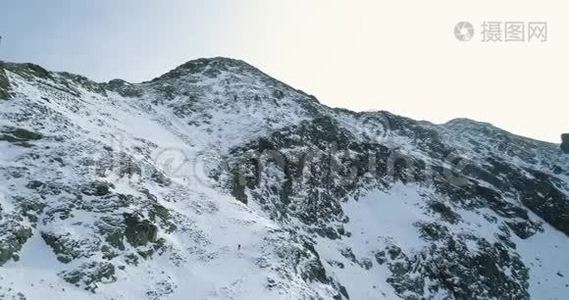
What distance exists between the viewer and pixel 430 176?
6366 cm

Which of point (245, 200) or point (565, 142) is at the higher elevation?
point (565, 142)

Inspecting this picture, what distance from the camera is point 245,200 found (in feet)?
153

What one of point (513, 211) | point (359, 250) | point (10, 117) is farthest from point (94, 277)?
point (513, 211)

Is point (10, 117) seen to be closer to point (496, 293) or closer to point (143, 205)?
point (143, 205)

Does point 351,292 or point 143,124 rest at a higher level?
point 143,124

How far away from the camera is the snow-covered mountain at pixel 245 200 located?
3228 centimetres

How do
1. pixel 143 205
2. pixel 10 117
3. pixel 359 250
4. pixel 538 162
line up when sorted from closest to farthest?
pixel 143 205, pixel 10 117, pixel 359 250, pixel 538 162

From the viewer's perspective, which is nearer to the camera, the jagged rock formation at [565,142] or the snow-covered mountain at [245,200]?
the snow-covered mountain at [245,200]

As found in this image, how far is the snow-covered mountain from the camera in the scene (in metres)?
32.3

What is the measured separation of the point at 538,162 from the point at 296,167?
170 ft

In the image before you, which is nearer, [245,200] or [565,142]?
[245,200]

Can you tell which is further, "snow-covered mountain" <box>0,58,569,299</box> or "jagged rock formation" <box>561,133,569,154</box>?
"jagged rock formation" <box>561,133,569,154</box>

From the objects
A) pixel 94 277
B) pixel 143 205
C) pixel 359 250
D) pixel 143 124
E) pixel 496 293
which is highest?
pixel 143 124

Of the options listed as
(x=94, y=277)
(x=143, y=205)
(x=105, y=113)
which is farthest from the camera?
(x=105, y=113)
